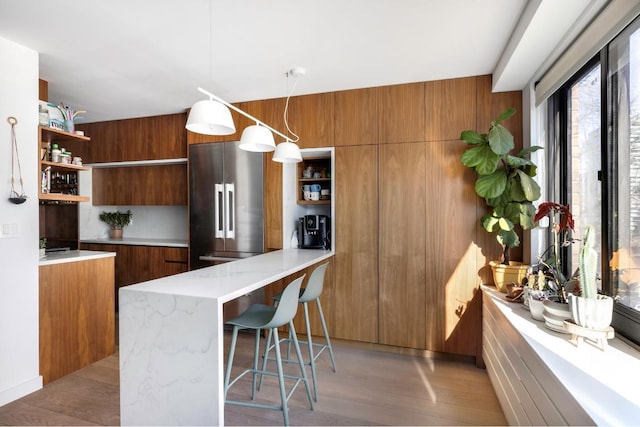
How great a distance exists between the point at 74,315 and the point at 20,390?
58cm

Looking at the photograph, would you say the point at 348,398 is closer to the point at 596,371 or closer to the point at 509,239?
the point at 596,371

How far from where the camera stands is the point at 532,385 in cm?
149

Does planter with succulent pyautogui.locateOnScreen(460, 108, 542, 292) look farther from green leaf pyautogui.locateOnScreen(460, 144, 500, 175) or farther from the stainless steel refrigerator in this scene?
the stainless steel refrigerator

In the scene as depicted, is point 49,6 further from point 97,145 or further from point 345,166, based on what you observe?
point 97,145

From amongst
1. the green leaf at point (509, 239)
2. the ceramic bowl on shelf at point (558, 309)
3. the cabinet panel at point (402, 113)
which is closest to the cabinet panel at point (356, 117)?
the cabinet panel at point (402, 113)

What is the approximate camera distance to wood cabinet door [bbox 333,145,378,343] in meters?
3.10

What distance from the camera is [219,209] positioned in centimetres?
362

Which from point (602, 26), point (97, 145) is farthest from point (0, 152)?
point (602, 26)

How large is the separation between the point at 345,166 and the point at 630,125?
205cm

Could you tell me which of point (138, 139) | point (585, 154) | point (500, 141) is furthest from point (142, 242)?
point (585, 154)

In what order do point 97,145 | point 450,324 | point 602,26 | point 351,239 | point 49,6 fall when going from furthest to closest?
point 97,145
point 351,239
point 450,324
point 49,6
point 602,26

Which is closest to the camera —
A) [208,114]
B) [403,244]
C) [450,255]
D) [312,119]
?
[208,114]

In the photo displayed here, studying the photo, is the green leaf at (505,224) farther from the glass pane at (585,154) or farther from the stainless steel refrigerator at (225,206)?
the stainless steel refrigerator at (225,206)

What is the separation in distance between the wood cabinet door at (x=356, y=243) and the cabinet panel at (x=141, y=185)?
227 centimetres
